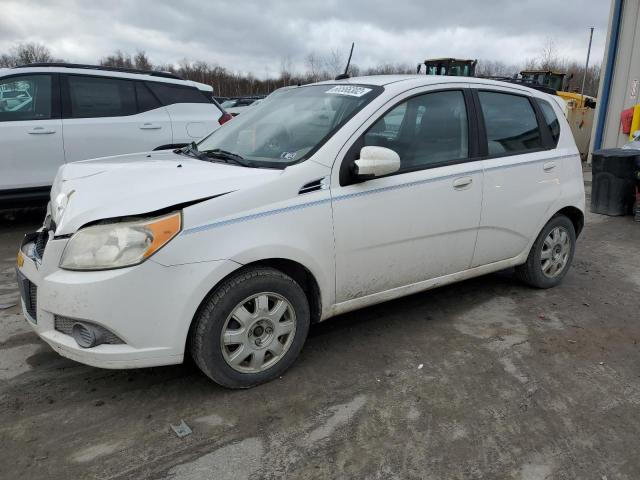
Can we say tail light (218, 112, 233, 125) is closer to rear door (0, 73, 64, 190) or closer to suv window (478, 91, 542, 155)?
rear door (0, 73, 64, 190)

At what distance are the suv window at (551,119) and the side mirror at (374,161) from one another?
202cm

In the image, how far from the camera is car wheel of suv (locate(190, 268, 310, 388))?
278cm

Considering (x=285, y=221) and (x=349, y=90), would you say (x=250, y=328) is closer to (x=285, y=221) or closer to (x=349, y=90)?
(x=285, y=221)

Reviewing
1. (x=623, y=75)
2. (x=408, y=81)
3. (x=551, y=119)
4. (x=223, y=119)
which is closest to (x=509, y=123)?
(x=551, y=119)

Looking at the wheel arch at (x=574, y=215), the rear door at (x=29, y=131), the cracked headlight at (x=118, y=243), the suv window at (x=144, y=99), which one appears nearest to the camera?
the cracked headlight at (x=118, y=243)

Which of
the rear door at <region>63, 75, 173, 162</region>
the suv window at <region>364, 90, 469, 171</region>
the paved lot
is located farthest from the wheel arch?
the rear door at <region>63, 75, 173, 162</region>

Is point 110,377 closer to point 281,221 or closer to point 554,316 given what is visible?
point 281,221

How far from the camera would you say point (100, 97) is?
21.3ft

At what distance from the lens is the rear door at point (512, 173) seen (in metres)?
3.93

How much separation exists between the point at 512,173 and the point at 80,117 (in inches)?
193

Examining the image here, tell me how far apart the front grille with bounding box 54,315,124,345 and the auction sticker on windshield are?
205cm

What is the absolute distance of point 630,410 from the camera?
2.92 m

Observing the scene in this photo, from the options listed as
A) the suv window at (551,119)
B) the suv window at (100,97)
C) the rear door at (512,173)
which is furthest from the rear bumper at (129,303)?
the suv window at (100,97)

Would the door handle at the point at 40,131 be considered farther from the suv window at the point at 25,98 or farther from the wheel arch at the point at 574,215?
the wheel arch at the point at 574,215
